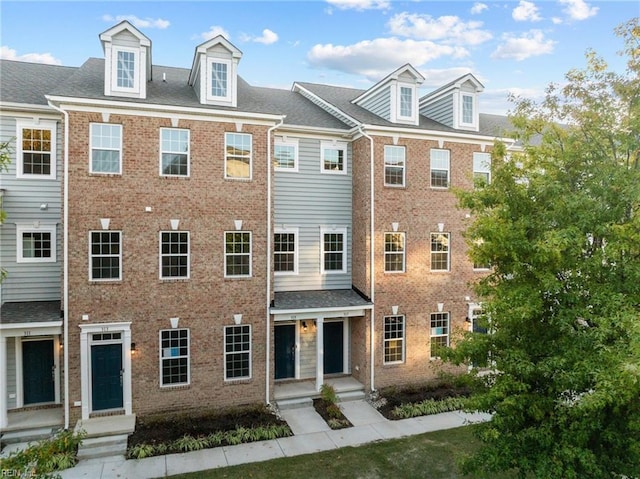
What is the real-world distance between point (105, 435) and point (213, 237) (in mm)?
6333

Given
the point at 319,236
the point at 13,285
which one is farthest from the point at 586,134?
the point at 13,285

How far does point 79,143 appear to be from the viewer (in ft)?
40.4

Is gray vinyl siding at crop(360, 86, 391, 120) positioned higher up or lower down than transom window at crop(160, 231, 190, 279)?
higher up

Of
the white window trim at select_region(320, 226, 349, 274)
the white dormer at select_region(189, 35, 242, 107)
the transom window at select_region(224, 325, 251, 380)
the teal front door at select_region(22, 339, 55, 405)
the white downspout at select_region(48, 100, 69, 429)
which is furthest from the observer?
the white window trim at select_region(320, 226, 349, 274)

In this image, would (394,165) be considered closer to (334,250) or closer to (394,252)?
(394,252)

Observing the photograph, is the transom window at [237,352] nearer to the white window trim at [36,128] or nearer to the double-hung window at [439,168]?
the white window trim at [36,128]

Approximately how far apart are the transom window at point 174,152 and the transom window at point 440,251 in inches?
371

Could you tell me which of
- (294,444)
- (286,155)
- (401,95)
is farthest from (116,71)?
(294,444)

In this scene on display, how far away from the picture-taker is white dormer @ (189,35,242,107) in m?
A: 13.9

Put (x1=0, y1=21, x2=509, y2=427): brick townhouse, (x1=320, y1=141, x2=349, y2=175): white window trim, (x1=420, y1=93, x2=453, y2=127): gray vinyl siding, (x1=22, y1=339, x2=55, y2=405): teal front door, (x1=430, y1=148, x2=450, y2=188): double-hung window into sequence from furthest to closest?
(x1=420, y1=93, x2=453, y2=127): gray vinyl siding → (x1=430, y1=148, x2=450, y2=188): double-hung window → (x1=320, y1=141, x2=349, y2=175): white window trim → (x1=22, y1=339, x2=55, y2=405): teal front door → (x1=0, y1=21, x2=509, y2=427): brick townhouse

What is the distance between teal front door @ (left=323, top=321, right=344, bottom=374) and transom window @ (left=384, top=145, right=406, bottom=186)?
19.2ft

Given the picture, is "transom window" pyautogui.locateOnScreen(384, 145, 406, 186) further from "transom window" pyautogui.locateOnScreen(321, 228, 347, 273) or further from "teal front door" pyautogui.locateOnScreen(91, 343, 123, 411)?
"teal front door" pyautogui.locateOnScreen(91, 343, 123, 411)

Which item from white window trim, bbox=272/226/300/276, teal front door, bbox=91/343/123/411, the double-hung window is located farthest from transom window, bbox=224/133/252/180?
the double-hung window

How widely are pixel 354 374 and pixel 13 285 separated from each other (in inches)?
465
